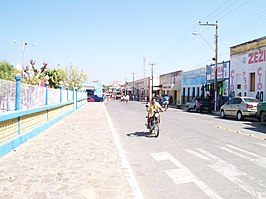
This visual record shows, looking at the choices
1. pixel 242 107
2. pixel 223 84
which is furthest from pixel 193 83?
pixel 242 107

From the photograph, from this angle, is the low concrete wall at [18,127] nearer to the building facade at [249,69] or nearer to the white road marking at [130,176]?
the white road marking at [130,176]

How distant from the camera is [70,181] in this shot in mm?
5590

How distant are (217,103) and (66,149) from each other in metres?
27.6

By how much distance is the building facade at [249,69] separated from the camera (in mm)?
25969

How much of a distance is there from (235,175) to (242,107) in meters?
15.4

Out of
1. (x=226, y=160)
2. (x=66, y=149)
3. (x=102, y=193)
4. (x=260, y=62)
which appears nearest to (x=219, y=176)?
(x=226, y=160)

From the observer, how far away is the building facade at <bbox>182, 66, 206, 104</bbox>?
1659 inches

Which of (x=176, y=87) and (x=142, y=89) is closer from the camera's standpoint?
(x=176, y=87)

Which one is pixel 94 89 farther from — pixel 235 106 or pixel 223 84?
pixel 235 106

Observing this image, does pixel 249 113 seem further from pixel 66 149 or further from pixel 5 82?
pixel 5 82

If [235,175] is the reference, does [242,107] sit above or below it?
above

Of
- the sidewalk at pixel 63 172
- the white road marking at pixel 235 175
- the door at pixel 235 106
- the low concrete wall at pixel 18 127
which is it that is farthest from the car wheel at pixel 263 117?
the low concrete wall at pixel 18 127

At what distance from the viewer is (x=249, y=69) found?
2812 cm

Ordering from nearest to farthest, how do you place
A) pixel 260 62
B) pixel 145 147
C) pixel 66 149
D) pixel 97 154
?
pixel 97 154 → pixel 66 149 → pixel 145 147 → pixel 260 62
